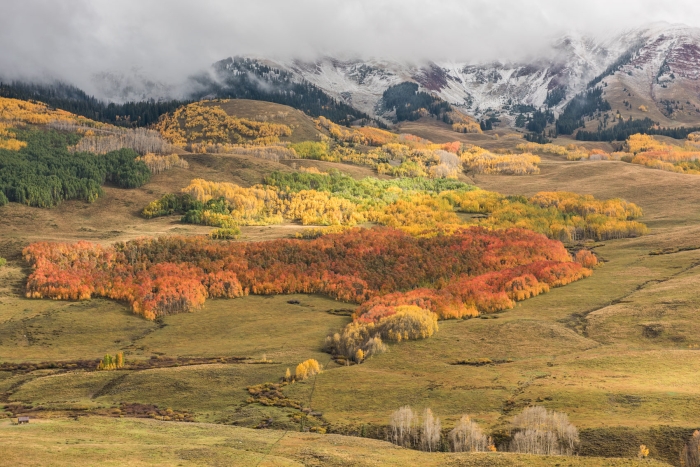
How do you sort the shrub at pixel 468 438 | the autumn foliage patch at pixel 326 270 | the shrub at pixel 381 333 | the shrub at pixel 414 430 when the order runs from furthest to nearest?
the autumn foliage patch at pixel 326 270, the shrub at pixel 381 333, the shrub at pixel 414 430, the shrub at pixel 468 438

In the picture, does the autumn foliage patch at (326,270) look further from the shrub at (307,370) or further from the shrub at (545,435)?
the shrub at (545,435)

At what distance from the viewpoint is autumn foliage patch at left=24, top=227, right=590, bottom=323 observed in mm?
81750

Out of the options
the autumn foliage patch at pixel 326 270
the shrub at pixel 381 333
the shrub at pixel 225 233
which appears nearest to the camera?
the shrub at pixel 381 333

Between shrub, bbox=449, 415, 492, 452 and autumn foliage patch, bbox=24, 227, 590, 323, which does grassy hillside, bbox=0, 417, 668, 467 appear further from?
autumn foliage patch, bbox=24, 227, 590, 323

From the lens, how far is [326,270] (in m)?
97.9

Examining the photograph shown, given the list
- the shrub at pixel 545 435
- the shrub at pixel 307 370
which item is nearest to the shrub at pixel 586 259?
the shrub at pixel 307 370

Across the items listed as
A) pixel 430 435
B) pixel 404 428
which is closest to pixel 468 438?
pixel 430 435

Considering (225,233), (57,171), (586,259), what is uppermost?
(57,171)

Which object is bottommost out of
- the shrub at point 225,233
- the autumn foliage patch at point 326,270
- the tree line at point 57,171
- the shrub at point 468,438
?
the shrub at point 468,438

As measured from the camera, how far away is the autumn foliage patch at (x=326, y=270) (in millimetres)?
81750

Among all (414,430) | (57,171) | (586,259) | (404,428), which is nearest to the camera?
(414,430)

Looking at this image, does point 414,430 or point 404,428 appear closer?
point 414,430

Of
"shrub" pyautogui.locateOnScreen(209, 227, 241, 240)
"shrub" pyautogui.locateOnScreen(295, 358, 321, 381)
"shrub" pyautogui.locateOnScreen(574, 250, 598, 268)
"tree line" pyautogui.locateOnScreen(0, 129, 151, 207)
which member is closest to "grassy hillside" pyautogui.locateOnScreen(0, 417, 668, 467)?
"shrub" pyautogui.locateOnScreen(295, 358, 321, 381)

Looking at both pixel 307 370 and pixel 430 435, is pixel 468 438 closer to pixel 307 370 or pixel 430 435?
pixel 430 435
